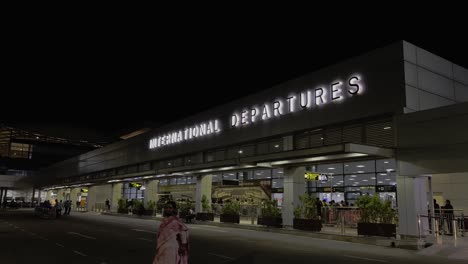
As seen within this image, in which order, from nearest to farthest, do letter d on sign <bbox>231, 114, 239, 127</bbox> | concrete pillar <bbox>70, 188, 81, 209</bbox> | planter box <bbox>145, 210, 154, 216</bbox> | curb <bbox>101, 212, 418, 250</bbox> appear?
curb <bbox>101, 212, 418, 250</bbox>
letter d on sign <bbox>231, 114, 239, 127</bbox>
planter box <bbox>145, 210, 154, 216</bbox>
concrete pillar <bbox>70, 188, 81, 209</bbox>

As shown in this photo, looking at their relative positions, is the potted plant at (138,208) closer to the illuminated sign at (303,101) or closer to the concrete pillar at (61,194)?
the illuminated sign at (303,101)

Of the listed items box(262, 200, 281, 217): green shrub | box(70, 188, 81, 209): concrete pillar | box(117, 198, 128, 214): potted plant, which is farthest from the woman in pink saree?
box(70, 188, 81, 209): concrete pillar

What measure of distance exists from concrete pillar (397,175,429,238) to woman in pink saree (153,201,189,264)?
14.5 m

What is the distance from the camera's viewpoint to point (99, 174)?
60.7 meters

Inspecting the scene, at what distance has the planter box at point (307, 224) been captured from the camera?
22.2 meters

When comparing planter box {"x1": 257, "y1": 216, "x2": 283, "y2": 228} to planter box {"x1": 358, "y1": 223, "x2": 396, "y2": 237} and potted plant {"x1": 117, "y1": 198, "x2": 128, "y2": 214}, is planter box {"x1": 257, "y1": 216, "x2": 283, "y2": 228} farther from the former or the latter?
potted plant {"x1": 117, "y1": 198, "x2": 128, "y2": 214}

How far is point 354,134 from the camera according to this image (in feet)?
71.1

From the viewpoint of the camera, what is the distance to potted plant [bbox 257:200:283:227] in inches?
995

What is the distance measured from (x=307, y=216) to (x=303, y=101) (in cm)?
705

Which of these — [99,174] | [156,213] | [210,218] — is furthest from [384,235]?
[99,174]

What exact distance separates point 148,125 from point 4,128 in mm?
39553

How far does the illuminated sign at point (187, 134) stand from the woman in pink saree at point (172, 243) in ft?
87.4

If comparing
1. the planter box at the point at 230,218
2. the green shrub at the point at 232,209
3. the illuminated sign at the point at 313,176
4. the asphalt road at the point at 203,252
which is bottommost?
the asphalt road at the point at 203,252

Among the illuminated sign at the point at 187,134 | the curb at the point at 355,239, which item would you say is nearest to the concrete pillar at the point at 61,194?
the illuminated sign at the point at 187,134
